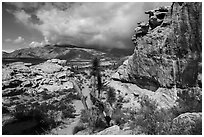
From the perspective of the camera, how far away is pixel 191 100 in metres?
8.66

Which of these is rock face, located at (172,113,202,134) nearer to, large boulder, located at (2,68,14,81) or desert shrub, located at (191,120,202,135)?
desert shrub, located at (191,120,202,135)

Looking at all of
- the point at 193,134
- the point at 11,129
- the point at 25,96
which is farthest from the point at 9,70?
the point at 193,134

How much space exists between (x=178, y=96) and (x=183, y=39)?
3.17 m

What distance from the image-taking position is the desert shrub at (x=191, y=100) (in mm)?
7908

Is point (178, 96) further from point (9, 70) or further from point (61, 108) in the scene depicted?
point (9, 70)

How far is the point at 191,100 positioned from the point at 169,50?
3239mm

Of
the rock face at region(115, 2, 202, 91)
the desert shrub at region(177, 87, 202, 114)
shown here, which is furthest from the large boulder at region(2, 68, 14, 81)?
the desert shrub at region(177, 87, 202, 114)

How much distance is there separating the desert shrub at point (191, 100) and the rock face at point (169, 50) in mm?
377

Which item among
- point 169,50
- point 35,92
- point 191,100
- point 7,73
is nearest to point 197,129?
point 191,100

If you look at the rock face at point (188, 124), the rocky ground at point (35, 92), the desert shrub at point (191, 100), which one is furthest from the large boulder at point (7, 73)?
the rock face at point (188, 124)

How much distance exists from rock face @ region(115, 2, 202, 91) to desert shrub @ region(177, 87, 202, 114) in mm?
377

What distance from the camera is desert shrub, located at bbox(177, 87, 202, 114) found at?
791cm

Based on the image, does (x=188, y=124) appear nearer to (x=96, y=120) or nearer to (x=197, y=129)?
(x=197, y=129)

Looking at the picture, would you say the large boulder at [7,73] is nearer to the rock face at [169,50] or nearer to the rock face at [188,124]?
the rock face at [169,50]
